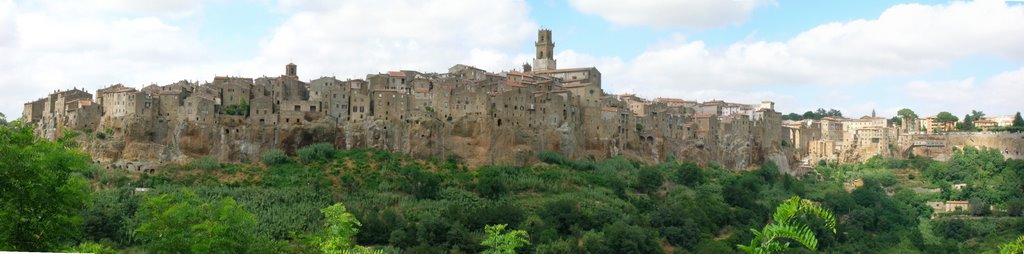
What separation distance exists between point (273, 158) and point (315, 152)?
1833 millimetres

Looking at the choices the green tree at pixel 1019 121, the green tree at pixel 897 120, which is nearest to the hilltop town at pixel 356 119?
the green tree at pixel 1019 121

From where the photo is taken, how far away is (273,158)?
Result: 43719 mm

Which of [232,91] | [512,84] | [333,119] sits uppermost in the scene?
[512,84]

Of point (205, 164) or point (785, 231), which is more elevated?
point (785, 231)

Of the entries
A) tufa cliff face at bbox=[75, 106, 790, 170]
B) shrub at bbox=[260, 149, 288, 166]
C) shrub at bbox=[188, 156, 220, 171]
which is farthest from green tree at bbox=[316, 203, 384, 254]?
tufa cliff face at bbox=[75, 106, 790, 170]

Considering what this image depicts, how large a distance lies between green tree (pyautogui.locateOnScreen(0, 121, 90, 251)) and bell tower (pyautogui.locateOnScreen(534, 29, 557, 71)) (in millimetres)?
54548

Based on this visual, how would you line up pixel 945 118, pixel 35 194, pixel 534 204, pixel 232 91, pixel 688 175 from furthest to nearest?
pixel 945 118 < pixel 688 175 < pixel 232 91 < pixel 534 204 < pixel 35 194

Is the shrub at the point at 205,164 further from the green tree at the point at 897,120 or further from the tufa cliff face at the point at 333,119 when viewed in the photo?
the green tree at the point at 897,120

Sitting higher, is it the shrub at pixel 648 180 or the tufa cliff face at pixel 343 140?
the tufa cliff face at pixel 343 140

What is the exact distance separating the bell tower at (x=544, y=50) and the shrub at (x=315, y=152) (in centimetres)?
2604

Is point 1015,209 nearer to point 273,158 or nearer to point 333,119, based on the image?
point 333,119

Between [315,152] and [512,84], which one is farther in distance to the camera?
[512,84]

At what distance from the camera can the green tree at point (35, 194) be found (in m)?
13.9

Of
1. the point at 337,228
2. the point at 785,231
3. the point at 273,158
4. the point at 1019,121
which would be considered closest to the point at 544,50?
the point at 273,158
